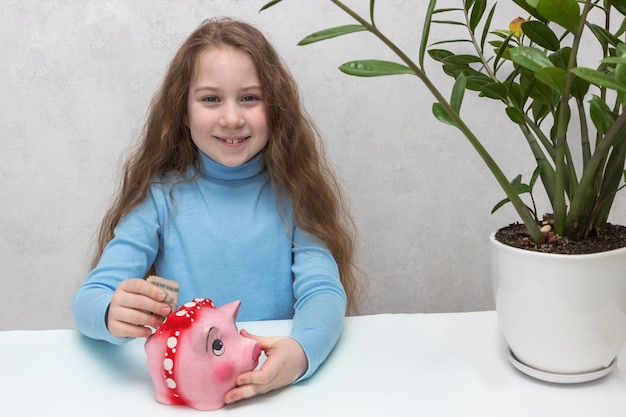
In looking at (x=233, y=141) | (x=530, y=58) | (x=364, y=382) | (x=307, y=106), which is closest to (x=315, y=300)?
(x=364, y=382)

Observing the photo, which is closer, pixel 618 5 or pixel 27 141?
pixel 618 5

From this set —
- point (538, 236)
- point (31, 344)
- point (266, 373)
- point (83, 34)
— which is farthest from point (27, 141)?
point (538, 236)

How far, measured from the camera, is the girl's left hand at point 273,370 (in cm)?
69

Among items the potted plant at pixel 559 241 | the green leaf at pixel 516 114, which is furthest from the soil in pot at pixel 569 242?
the green leaf at pixel 516 114

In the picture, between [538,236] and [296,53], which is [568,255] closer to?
[538,236]

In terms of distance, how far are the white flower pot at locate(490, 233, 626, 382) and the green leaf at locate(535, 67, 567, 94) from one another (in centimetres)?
17

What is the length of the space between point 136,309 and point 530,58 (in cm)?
52

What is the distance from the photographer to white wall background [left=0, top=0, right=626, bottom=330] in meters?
1.36

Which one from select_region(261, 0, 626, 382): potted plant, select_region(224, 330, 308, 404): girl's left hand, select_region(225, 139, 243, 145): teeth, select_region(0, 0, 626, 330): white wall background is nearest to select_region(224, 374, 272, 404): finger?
select_region(224, 330, 308, 404): girl's left hand

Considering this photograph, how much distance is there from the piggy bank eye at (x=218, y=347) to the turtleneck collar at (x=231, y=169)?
1.62ft

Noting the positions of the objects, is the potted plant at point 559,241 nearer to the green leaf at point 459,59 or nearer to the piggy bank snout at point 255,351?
the green leaf at point 459,59

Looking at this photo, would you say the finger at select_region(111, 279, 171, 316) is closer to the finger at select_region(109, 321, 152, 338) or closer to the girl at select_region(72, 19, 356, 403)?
the finger at select_region(109, 321, 152, 338)

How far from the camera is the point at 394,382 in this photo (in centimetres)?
74

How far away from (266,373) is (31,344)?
35 centimetres
